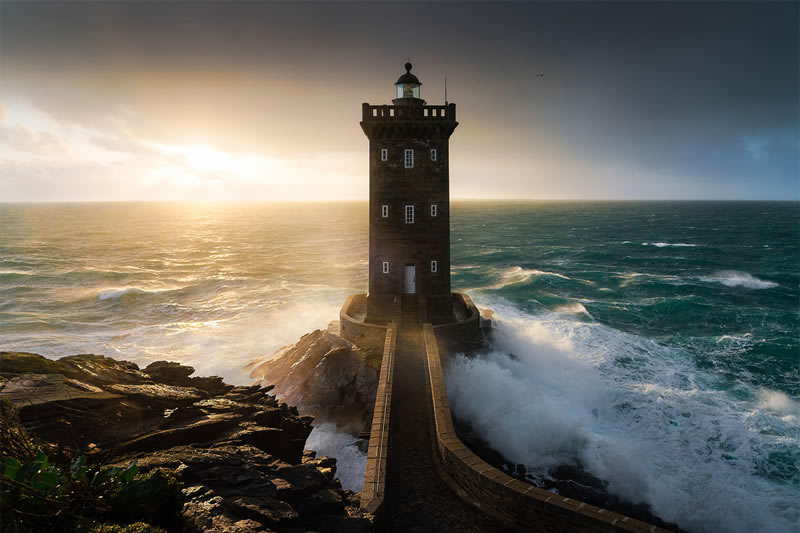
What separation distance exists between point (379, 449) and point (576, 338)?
17.1 meters

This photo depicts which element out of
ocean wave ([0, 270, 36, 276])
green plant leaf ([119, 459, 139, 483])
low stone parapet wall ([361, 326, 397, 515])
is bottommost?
low stone parapet wall ([361, 326, 397, 515])

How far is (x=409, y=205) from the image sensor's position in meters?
19.3

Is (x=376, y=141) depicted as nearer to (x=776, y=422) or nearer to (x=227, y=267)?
(x=776, y=422)

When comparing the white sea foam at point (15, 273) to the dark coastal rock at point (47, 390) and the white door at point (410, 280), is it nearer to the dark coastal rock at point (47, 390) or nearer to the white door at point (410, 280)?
the white door at point (410, 280)

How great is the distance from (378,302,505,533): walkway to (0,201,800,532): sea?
2.32 meters

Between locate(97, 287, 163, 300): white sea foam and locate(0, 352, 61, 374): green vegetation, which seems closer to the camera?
locate(0, 352, 61, 374): green vegetation

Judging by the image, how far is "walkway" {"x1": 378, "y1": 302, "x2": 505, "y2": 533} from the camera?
25.8 ft

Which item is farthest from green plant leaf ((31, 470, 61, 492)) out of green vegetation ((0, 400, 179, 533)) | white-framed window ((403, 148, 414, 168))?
white-framed window ((403, 148, 414, 168))

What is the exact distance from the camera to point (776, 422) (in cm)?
1530

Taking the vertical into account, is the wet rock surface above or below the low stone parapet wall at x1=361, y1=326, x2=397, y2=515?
below

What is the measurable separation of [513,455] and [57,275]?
50254mm

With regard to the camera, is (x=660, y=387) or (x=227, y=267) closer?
(x=660, y=387)

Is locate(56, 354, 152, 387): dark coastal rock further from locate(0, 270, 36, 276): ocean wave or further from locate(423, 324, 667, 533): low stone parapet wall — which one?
locate(0, 270, 36, 276): ocean wave

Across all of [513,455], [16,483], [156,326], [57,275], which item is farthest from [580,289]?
[57,275]
